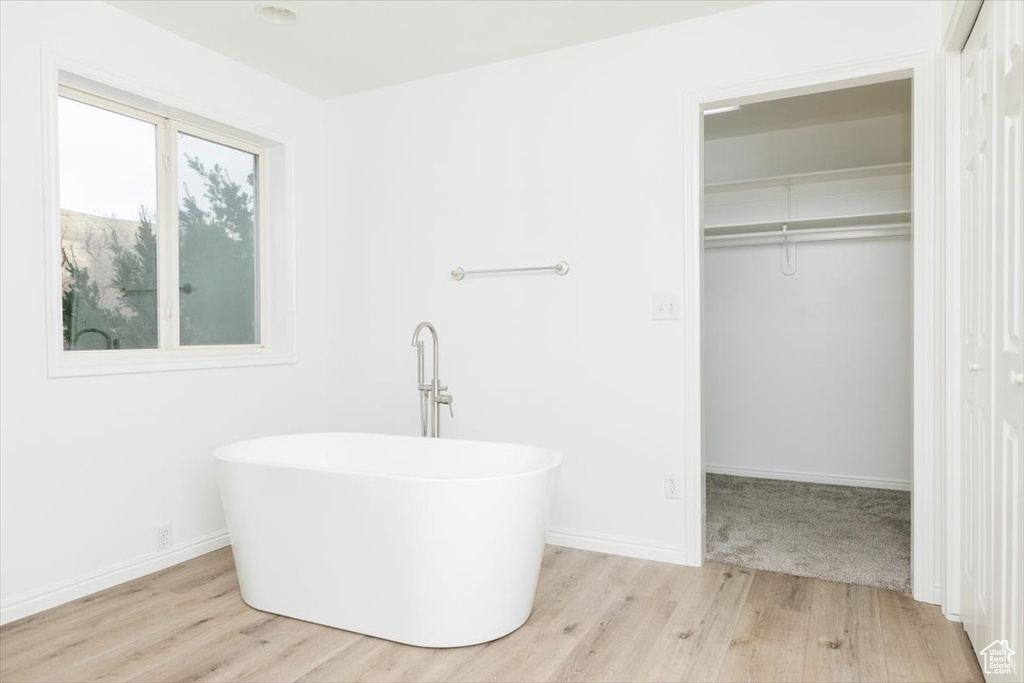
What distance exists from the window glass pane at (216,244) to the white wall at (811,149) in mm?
3242

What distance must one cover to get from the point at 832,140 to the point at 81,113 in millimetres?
4391

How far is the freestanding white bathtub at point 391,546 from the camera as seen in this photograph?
7.20 feet

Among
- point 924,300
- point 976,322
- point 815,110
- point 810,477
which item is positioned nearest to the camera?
point 976,322

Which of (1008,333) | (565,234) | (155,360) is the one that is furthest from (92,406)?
(1008,333)

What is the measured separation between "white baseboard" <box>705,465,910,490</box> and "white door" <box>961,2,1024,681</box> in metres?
2.17

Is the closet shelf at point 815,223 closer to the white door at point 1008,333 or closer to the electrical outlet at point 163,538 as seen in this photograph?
the white door at point 1008,333

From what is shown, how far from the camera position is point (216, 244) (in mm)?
3541

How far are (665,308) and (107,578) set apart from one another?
2.68 m

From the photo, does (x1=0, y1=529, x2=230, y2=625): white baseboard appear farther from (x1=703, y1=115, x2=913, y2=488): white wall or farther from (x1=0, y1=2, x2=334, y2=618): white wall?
(x1=703, y1=115, x2=913, y2=488): white wall

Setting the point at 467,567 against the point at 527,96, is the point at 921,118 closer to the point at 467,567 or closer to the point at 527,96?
the point at 527,96

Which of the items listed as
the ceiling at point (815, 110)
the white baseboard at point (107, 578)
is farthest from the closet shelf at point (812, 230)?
the white baseboard at point (107, 578)

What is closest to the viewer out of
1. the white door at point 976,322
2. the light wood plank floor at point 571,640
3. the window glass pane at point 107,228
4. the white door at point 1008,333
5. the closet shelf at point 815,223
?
the white door at point 1008,333

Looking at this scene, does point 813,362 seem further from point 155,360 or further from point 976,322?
point 155,360

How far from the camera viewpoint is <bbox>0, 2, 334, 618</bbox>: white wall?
2.50 meters
